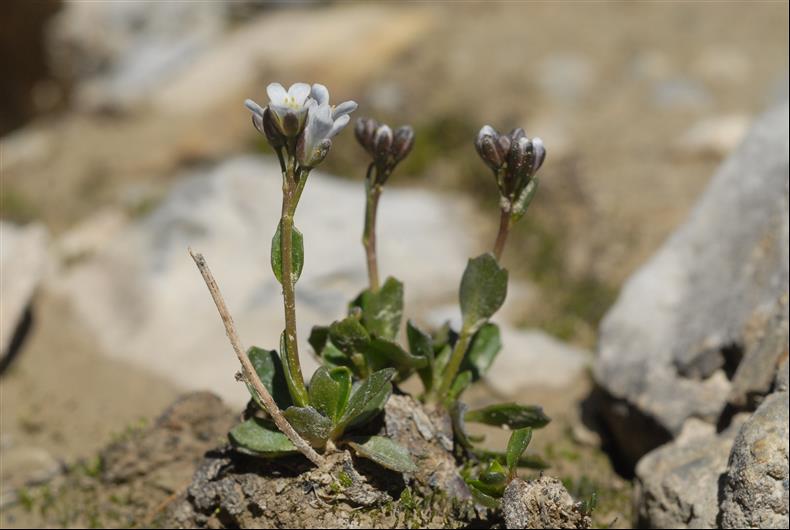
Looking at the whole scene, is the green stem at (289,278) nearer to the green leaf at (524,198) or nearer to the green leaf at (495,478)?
the green leaf at (495,478)

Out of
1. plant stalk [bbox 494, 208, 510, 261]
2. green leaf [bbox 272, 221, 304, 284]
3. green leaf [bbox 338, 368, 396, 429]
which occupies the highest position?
plant stalk [bbox 494, 208, 510, 261]

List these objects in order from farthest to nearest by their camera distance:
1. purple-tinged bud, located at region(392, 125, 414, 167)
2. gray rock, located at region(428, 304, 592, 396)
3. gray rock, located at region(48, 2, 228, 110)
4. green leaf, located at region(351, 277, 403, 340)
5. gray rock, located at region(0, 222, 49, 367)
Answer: gray rock, located at region(48, 2, 228, 110), gray rock, located at region(0, 222, 49, 367), gray rock, located at region(428, 304, 592, 396), green leaf, located at region(351, 277, 403, 340), purple-tinged bud, located at region(392, 125, 414, 167)

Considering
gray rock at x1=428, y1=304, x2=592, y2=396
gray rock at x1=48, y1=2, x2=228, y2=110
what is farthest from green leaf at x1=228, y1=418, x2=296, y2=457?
gray rock at x1=48, y1=2, x2=228, y2=110

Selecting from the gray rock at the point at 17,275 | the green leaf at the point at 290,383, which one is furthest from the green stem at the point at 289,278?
the gray rock at the point at 17,275

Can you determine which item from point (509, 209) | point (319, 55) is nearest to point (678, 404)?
point (509, 209)

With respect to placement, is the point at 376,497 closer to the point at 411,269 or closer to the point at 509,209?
the point at 509,209

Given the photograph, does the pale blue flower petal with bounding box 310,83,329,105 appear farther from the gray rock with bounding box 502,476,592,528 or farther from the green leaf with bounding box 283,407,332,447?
the gray rock with bounding box 502,476,592,528

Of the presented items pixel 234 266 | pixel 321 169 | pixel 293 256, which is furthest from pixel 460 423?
pixel 321 169
